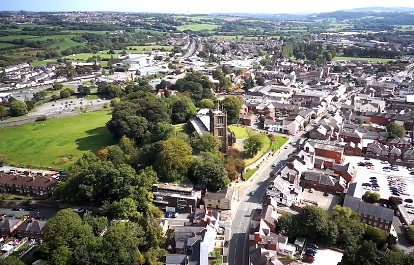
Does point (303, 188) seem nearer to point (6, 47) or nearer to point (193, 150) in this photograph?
point (193, 150)

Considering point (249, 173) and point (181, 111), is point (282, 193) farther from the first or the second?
point (181, 111)

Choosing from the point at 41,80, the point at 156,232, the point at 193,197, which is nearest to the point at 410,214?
the point at 193,197

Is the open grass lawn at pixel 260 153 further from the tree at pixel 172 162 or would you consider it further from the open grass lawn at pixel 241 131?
the tree at pixel 172 162

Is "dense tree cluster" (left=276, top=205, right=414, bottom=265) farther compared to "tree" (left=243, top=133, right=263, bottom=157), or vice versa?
"tree" (left=243, top=133, right=263, bottom=157)

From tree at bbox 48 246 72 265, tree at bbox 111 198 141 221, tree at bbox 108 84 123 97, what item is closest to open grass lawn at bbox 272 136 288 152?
tree at bbox 111 198 141 221

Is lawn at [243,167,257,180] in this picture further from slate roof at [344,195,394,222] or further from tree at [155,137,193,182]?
slate roof at [344,195,394,222]

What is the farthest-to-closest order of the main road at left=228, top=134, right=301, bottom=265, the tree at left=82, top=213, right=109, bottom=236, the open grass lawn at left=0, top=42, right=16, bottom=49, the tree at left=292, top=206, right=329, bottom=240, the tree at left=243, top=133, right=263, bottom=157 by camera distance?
the open grass lawn at left=0, top=42, right=16, bottom=49 → the tree at left=243, top=133, right=263, bottom=157 → the tree at left=82, top=213, right=109, bottom=236 → the tree at left=292, top=206, right=329, bottom=240 → the main road at left=228, top=134, right=301, bottom=265
